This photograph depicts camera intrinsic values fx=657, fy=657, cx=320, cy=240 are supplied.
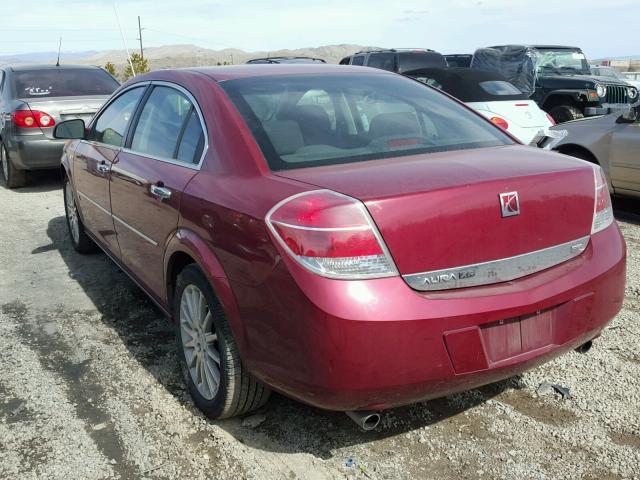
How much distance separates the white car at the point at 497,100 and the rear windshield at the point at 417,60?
4.72 m

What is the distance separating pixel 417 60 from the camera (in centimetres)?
1386

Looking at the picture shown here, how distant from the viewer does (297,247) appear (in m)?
2.34

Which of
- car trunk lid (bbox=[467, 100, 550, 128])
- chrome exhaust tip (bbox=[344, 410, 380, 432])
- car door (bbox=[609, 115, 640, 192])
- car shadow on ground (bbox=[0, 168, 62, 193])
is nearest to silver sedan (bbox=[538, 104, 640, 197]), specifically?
car door (bbox=[609, 115, 640, 192])

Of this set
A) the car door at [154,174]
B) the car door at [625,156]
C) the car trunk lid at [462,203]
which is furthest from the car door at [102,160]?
the car door at [625,156]

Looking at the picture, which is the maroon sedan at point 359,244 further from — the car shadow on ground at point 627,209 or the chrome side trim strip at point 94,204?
the car shadow on ground at point 627,209

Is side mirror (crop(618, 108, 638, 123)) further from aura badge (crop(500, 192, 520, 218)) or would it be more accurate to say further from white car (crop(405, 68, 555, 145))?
aura badge (crop(500, 192, 520, 218))

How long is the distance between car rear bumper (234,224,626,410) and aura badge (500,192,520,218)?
27 cm

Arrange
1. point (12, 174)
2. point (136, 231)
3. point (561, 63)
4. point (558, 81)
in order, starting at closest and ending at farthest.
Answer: point (136, 231), point (12, 174), point (558, 81), point (561, 63)

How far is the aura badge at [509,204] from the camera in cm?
249

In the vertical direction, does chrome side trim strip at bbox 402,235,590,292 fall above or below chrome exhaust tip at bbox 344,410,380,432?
above

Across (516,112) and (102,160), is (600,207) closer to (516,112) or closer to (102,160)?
(102,160)

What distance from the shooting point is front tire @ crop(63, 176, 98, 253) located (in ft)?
18.8

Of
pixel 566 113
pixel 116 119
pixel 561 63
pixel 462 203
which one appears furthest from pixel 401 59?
pixel 462 203

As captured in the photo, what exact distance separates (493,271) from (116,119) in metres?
3.05
